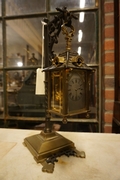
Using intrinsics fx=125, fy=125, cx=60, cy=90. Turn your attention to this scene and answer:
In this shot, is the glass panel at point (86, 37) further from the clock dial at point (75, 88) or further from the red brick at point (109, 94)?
the clock dial at point (75, 88)

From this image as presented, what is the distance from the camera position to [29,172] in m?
0.49

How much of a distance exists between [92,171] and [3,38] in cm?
127

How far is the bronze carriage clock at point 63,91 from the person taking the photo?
1.69 ft

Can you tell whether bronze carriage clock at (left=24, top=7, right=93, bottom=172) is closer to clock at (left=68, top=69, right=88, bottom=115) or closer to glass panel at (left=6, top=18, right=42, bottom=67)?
clock at (left=68, top=69, right=88, bottom=115)

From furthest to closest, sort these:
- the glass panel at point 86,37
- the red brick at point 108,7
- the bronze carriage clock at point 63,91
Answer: the glass panel at point 86,37 → the red brick at point 108,7 → the bronze carriage clock at point 63,91

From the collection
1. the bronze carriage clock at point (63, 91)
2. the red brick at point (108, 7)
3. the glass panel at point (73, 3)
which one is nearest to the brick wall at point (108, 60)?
the red brick at point (108, 7)

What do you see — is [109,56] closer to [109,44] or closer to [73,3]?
[109,44]

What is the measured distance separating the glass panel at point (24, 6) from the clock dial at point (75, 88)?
3.15 feet

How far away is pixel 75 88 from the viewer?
0.55 m

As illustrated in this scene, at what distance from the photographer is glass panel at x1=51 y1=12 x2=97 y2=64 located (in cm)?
112

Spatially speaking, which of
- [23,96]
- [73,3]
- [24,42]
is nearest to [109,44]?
[73,3]

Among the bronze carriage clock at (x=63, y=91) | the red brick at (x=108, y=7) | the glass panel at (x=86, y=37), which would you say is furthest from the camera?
the glass panel at (x=86, y=37)

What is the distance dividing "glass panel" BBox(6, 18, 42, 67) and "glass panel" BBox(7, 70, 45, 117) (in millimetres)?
112

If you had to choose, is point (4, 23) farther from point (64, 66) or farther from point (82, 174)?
→ point (82, 174)
